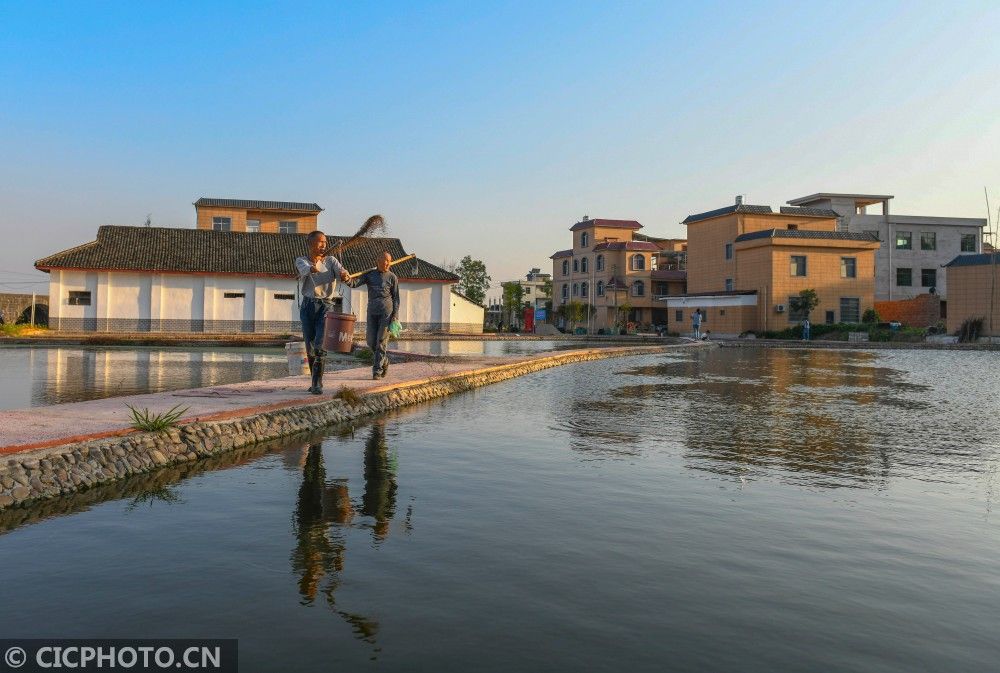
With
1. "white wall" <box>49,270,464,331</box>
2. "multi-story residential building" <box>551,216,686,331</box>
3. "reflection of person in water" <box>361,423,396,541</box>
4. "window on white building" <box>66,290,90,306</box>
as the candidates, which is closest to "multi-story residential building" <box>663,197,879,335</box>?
"multi-story residential building" <box>551,216,686,331</box>

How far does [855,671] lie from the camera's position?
8.90 feet

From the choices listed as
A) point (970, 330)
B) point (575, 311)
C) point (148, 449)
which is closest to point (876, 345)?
point (970, 330)

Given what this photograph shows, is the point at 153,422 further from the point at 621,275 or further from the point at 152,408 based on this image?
the point at 621,275

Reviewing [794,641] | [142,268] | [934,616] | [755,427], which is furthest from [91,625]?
[142,268]

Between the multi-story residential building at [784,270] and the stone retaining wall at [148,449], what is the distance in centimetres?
4249

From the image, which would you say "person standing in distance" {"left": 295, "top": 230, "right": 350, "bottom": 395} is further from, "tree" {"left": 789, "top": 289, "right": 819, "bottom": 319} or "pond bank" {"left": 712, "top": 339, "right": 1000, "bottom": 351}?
"tree" {"left": 789, "top": 289, "right": 819, "bottom": 319}

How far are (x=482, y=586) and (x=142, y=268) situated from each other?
40.7 meters

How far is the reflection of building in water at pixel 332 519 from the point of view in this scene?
3355 millimetres

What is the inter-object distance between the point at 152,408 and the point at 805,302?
45024mm

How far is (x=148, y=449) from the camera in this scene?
5.97 m

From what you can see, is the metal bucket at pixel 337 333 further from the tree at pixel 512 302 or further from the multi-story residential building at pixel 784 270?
the tree at pixel 512 302

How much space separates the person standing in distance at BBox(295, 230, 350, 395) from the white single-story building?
29756mm

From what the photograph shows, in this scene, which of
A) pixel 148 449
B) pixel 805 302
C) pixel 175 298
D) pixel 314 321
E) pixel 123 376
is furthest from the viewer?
pixel 805 302

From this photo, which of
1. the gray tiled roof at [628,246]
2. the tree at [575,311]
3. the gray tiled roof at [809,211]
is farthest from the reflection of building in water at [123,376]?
the gray tiled roof at [628,246]
